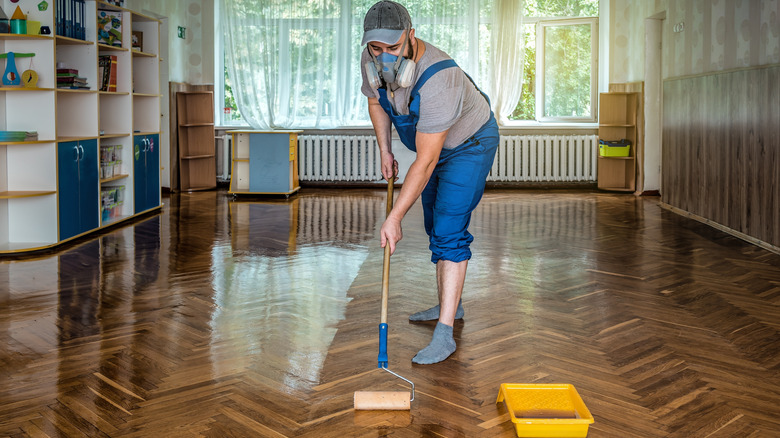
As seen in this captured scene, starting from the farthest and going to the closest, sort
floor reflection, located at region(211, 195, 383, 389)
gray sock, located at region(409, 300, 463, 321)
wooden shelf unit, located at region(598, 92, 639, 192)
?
wooden shelf unit, located at region(598, 92, 639, 192), gray sock, located at region(409, 300, 463, 321), floor reflection, located at region(211, 195, 383, 389)

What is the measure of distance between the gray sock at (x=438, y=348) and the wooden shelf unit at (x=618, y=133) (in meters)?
7.30

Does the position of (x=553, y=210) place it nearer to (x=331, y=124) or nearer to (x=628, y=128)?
(x=628, y=128)

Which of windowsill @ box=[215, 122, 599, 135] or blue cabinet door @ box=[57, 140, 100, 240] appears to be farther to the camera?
windowsill @ box=[215, 122, 599, 135]

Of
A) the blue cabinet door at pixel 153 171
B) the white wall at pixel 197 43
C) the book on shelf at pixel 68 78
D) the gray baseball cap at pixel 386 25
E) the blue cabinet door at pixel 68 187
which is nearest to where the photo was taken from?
the gray baseball cap at pixel 386 25

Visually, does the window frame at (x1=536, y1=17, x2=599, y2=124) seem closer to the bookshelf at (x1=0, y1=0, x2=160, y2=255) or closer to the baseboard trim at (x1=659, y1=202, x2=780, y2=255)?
the baseboard trim at (x1=659, y1=202, x2=780, y2=255)

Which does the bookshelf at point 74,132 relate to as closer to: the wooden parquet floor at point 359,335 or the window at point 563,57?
the wooden parquet floor at point 359,335

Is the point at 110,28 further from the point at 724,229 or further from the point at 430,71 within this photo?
the point at 724,229

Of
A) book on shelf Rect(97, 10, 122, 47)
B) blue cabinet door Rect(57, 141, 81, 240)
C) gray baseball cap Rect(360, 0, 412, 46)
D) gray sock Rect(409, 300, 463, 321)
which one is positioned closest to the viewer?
gray baseball cap Rect(360, 0, 412, 46)

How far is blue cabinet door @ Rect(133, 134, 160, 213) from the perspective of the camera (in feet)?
23.8

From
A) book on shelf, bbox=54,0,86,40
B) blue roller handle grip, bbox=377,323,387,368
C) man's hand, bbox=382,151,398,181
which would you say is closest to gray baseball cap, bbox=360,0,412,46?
man's hand, bbox=382,151,398,181

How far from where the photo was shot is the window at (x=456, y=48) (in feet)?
34.2

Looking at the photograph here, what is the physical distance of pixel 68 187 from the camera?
19.0ft

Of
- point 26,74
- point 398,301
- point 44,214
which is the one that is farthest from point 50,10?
point 398,301

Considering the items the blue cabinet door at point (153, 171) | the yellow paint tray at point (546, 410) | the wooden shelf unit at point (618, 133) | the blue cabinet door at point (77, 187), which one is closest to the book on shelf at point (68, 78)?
the blue cabinet door at point (77, 187)
